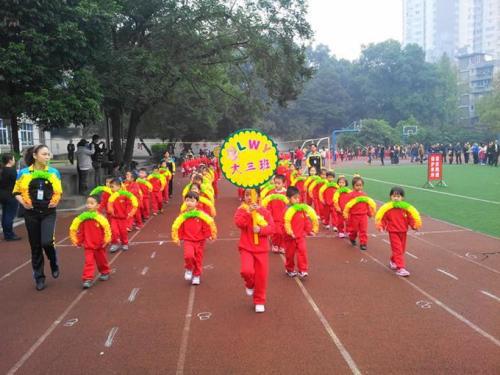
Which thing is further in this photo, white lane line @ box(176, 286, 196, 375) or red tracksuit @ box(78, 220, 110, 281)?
red tracksuit @ box(78, 220, 110, 281)

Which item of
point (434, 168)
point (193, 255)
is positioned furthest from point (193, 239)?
point (434, 168)

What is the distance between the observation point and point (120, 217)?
8.60 metres

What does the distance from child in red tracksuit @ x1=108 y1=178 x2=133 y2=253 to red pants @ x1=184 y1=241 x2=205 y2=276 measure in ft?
7.64

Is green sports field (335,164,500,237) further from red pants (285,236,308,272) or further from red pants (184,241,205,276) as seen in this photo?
red pants (184,241,205,276)

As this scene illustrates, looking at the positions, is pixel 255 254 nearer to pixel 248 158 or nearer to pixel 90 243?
pixel 248 158

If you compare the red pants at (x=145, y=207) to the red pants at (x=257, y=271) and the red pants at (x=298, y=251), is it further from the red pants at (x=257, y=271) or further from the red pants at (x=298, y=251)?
the red pants at (x=257, y=271)

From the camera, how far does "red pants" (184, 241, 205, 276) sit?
21.4ft

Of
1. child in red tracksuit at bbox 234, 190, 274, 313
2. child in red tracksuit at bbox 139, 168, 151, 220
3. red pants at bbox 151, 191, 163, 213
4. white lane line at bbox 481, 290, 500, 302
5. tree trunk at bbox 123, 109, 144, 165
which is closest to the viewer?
child in red tracksuit at bbox 234, 190, 274, 313

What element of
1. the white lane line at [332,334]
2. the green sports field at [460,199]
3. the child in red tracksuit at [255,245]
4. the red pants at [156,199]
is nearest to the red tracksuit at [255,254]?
the child in red tracksuit at [255,245]

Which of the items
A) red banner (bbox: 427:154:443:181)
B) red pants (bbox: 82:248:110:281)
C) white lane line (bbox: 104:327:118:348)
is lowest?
white lane line (bbox: 104:327:118:348)

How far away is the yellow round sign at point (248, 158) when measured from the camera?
17.0ft

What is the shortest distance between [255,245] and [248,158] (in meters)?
1.07

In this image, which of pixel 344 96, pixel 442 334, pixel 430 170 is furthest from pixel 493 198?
pixel 344 96

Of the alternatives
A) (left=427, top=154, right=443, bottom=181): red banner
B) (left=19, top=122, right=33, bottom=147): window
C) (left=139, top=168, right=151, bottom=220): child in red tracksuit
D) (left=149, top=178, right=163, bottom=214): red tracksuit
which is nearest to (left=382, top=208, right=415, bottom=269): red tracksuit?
A: (left=139, top=168, right=151, bottom=220): child in red tracksuit
